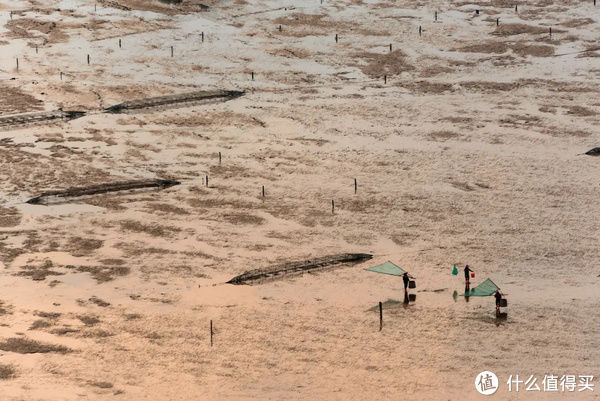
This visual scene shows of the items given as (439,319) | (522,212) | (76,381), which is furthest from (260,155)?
(76,381)

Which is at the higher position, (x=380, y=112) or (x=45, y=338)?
(x=380, y=112)

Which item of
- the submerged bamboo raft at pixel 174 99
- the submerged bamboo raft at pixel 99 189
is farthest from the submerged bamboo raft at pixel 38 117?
the submerged bamboo raft at pixel 99 189

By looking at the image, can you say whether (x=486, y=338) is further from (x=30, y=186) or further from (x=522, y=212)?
(x=30, y=186)

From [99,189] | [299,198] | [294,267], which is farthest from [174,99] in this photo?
[294,267]

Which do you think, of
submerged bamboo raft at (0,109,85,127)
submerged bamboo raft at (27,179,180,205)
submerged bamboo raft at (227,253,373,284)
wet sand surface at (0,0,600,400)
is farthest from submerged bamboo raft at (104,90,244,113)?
submerged bamboo raft at (227,253,373,284)

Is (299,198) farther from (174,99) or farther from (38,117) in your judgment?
(38,117)

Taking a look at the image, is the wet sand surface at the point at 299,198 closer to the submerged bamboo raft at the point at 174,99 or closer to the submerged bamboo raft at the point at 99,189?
the submerged bamboo raft at the point at 99,189

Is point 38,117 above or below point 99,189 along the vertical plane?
above

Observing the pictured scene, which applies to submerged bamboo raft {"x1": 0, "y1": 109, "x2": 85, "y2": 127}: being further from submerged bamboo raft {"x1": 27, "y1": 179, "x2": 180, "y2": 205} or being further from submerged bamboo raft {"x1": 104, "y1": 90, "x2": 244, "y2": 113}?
submerged bamboo raft {"x1": 27, "y1": 179, "x2": 180, "y2": 205}
